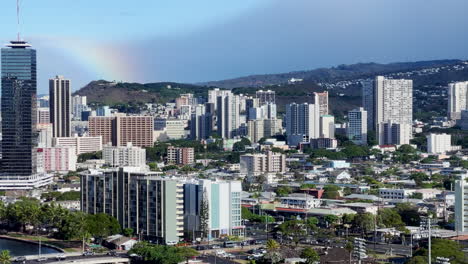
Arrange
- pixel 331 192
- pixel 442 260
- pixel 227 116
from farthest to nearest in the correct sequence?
1. pixel 227 116
2. pixel 331 192
3. pixel 442 260

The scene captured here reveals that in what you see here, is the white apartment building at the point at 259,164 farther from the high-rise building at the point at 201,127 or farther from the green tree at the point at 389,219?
the high-rise building at the point at 201,127

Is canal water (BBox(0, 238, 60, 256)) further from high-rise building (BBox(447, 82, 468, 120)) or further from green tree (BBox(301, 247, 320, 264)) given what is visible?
high-rise building (BBox(447, 82, 468, 120))

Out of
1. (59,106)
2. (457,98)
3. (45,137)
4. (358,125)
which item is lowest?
(45,137)

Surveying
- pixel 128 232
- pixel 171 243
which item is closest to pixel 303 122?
pixel 128 232

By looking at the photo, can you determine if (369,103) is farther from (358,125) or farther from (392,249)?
(392,249)

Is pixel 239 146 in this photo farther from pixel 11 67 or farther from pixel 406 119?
pixel 11 67

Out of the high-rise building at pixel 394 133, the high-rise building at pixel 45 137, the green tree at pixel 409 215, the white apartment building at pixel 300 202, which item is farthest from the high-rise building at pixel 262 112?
the green tree at pixel 409 215
